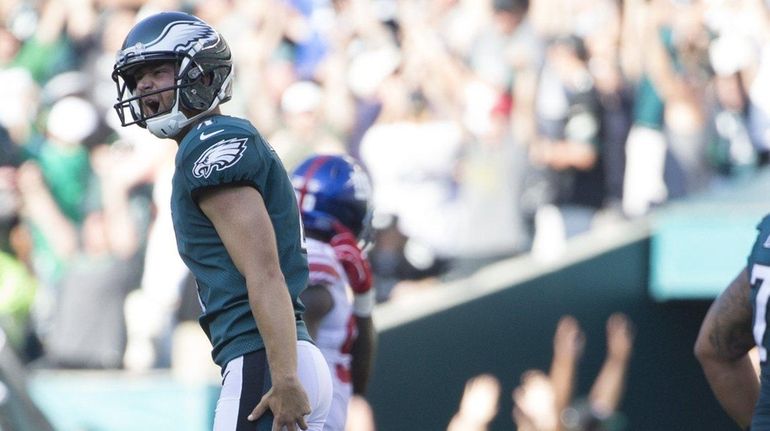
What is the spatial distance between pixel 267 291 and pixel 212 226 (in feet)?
0.78

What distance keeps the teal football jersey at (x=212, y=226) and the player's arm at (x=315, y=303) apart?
1.25 metres

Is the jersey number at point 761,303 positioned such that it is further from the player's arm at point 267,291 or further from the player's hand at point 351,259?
the player's hand at point 351,259

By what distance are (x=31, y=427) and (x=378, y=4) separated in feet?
13.3

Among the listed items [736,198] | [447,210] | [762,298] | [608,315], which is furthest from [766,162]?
[762,298]

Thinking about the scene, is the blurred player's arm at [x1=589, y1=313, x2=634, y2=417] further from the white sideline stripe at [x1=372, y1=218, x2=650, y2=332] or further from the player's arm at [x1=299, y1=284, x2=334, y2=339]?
the player's arm at [x1=299, y1=284, x2=334, y2=339]

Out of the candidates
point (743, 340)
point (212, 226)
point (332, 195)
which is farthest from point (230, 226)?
point (332, 195)

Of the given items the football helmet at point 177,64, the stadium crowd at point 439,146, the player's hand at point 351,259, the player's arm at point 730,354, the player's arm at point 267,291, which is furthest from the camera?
the stadium crowd at point 439,146

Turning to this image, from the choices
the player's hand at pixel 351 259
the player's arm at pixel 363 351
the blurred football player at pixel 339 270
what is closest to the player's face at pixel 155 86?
the blurred football player at pixel 339 270

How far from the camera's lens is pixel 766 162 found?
9367 mm

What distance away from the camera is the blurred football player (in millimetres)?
4938

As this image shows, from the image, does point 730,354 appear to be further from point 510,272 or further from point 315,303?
point 510,272

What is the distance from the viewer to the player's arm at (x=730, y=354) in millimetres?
3992

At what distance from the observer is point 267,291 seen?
341 centimetres

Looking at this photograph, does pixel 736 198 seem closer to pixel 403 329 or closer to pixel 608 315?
pixel 608 315
